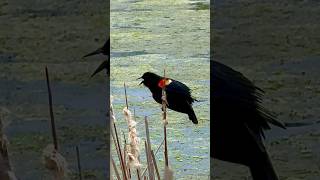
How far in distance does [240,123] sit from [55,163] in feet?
8.41

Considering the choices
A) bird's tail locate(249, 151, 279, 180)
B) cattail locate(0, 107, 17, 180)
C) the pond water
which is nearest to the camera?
cattail locate(0, 107, 17, 180)

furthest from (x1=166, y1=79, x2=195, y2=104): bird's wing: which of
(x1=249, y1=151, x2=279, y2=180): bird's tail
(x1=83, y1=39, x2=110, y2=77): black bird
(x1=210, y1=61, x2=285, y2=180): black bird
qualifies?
(x1=249, y1=151, x2=279, y2=180): bird's tail

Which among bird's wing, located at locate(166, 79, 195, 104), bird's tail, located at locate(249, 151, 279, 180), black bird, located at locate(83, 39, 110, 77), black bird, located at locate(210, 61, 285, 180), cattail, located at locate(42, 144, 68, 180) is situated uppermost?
cattail, located at locate(42, 144, 68, 180)

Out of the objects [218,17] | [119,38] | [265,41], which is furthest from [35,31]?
[265,41]

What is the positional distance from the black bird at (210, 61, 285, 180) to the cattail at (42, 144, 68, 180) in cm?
247

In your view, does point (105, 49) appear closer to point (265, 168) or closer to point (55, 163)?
point (265, 168)

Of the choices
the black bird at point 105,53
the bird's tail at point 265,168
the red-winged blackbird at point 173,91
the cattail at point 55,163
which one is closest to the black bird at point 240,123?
the bird's tail at point 265,168

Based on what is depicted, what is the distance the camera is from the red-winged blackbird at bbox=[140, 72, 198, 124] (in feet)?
9.64

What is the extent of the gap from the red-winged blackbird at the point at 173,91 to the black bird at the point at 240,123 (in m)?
0.11

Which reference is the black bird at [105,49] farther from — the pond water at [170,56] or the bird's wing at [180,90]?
the bird's wing at [180,90]

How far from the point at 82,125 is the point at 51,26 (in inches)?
19.0

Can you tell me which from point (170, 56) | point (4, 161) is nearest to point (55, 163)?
point (4, 161)

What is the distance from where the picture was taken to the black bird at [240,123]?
2.98 metres

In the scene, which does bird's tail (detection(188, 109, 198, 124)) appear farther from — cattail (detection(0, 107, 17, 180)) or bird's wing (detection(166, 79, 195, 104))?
cattail (detection(0, 107, 17, 180))
